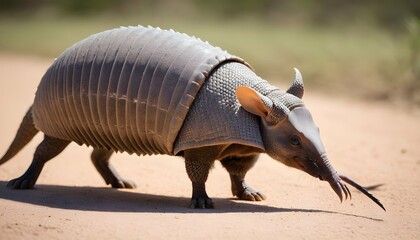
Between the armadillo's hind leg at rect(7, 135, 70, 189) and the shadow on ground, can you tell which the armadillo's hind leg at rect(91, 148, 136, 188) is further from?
the armadillo's hind leg at rect(7, 135, 70, 189)

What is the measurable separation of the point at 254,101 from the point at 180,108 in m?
0.68

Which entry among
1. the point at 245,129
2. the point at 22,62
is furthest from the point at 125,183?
the point at 22,62

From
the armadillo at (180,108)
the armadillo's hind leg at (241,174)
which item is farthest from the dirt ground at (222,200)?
the armadillo at (180,108)

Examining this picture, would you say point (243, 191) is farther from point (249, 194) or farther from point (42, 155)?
point (42, 155)

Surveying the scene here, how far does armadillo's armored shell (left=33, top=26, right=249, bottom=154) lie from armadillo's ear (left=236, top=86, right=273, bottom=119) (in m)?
0.41

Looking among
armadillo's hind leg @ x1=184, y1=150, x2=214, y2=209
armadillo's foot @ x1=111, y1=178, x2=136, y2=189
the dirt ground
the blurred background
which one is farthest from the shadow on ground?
the blurred background

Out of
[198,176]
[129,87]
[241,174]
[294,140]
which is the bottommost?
[198,176]

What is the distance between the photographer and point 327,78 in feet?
56.6

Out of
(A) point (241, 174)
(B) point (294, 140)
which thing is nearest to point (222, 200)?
(A) point (241, 174)

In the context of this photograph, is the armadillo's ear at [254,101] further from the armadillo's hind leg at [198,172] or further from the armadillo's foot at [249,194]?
the armadillo's foot at [249,194]

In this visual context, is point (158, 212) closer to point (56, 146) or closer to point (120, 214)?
point (120, 214)

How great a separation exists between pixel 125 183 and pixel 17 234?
280 cm

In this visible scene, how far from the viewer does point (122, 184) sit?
8203mm

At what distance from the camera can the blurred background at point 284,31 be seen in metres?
16.8
